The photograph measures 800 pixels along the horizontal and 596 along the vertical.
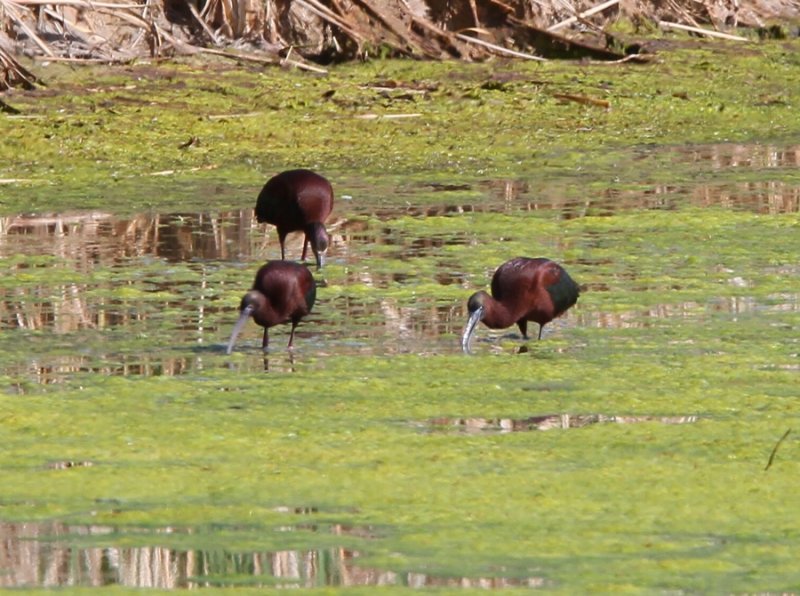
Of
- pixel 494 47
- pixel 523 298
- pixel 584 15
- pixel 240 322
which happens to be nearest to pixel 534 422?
pixel 523 298

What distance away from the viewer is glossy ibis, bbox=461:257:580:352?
8.45 meters

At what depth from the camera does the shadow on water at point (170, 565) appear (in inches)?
208

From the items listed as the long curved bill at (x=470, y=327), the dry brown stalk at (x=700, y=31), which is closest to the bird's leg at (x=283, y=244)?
the long curved bill at (x=470, y=327)

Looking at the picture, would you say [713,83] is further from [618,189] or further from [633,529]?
[633,529]

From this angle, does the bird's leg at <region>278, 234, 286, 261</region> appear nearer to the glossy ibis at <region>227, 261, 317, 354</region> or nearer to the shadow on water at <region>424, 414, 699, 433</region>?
the glossy ibis at <region>227, 261, 317, 354</region>

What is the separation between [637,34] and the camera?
68.5 ft

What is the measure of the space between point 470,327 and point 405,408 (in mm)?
1114

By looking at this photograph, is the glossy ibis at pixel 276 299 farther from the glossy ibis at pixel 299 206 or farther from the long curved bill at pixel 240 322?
the glossy ibis at pixel 299 206

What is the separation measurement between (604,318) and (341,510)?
334 cm

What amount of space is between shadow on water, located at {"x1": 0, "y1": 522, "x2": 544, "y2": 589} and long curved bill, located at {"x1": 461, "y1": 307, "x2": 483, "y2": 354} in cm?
264

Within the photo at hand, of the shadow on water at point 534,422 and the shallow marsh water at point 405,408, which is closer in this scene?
the shallow marsh water at point 405,408

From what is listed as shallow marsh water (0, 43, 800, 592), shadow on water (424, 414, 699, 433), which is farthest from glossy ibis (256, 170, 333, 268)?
shadow on water (424, 414, 699, 433)

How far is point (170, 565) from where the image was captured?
5.46 meters

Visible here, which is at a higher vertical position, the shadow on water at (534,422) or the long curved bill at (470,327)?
the long curved bill at (470,327)
